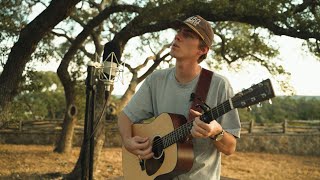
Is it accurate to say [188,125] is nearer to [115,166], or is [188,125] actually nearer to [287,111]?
[115,166]

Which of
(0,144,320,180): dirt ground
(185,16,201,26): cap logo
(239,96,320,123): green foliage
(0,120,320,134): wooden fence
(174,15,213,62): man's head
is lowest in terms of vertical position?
(0,144,320,180): dirt ground

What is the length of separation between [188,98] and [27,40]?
5.42m

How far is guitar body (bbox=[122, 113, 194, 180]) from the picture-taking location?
2.34 m

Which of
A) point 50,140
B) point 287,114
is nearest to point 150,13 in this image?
point 50,140

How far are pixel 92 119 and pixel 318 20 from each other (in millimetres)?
5576

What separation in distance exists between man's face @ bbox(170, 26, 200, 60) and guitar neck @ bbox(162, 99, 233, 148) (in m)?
0.48

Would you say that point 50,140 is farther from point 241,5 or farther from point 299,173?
point 241,5

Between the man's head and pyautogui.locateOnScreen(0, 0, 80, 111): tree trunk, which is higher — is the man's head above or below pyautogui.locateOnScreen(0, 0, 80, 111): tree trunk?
below

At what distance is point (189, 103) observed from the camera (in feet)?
7.80

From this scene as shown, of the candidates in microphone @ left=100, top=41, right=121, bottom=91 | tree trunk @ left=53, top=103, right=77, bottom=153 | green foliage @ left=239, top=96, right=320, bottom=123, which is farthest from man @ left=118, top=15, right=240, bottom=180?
green foliage @ left=239, top=96, right=320, bottom=123

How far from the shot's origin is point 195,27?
2365mm

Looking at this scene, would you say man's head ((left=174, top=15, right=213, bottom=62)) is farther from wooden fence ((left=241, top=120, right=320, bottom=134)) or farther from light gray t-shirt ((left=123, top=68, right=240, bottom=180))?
wooden fence ((left=241, top=120, right=320, bottom=134))

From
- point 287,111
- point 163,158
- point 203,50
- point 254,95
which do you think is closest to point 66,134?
point 163,158

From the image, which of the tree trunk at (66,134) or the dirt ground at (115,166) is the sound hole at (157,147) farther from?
the tree trunk at (66,134)
